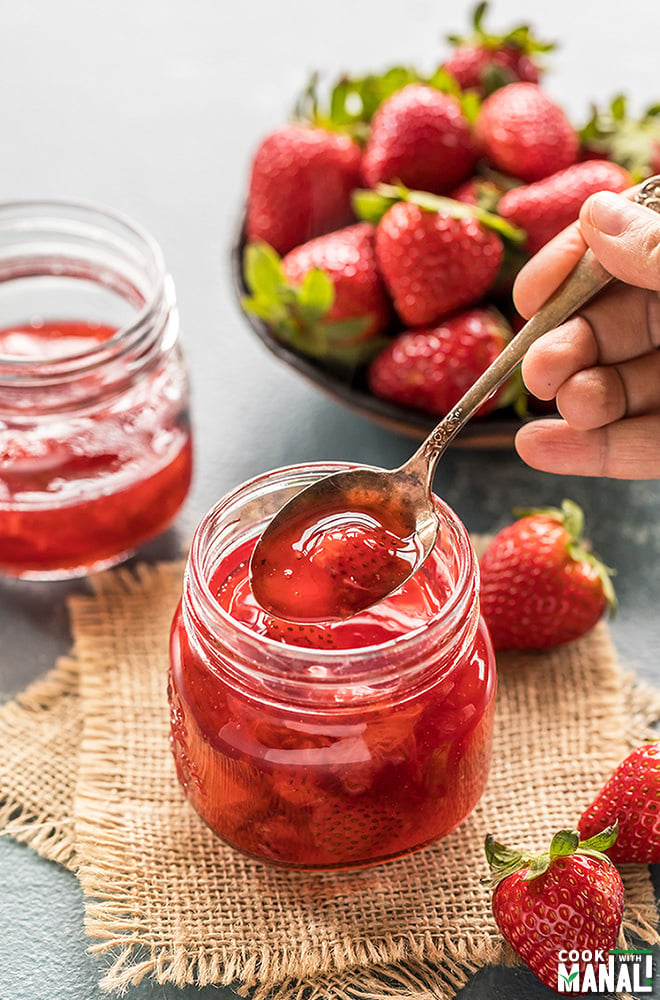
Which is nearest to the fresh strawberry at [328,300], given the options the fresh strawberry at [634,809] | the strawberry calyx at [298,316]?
the strawberry calyx at [298,316]

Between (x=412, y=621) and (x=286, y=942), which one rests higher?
(x=412, y=621)

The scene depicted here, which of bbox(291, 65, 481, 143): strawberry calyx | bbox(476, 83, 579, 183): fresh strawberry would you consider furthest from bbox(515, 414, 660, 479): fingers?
bbox(291, 65, 481, 143): strawberry calyx

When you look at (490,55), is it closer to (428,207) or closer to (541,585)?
(428,207)

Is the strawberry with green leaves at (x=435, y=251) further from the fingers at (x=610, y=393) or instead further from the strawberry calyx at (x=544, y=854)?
the strawberry calyx at (x=544, y=854)

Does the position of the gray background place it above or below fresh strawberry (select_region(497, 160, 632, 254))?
below

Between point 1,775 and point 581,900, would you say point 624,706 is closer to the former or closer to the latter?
point 581,900

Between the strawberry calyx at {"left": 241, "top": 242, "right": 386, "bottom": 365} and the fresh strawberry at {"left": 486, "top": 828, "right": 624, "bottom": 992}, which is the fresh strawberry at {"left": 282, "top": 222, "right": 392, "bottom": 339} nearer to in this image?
the strawberry calyx at {"left": 241, "top": 242, "right": 386, "bottom": 365}

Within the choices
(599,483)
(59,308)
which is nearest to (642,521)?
(599,483)
